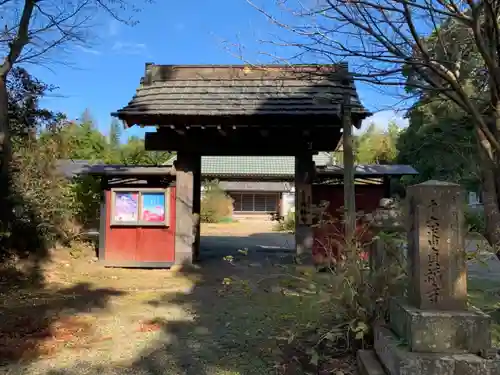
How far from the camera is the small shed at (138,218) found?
37.2ft

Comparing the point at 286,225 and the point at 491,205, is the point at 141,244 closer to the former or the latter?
the point at 491,205

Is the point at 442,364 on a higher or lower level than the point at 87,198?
lower

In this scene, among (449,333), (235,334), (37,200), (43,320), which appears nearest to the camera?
(449,333)

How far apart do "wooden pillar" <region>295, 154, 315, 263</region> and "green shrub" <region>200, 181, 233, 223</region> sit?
21.0 m

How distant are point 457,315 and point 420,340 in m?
0.38

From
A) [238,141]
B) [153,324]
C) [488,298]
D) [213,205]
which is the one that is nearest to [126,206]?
[238,141]

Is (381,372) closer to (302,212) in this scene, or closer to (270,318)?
(270,318)

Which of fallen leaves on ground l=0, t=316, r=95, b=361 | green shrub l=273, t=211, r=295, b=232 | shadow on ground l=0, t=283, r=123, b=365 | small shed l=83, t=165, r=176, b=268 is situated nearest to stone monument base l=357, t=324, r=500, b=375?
fallen leaves on ground l=0, t=316, r=95, b=361

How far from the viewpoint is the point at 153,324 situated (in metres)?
6.46

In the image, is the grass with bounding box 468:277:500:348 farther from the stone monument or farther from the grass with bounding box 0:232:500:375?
the stone monument

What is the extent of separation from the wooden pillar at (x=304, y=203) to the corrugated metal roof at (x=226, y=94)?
1.38 metres

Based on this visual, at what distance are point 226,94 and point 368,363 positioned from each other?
8445mm

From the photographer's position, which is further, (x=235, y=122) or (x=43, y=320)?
(x=235, y=122)

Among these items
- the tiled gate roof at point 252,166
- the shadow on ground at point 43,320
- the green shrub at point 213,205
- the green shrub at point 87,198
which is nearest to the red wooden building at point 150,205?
the green shrub at point 87,198
